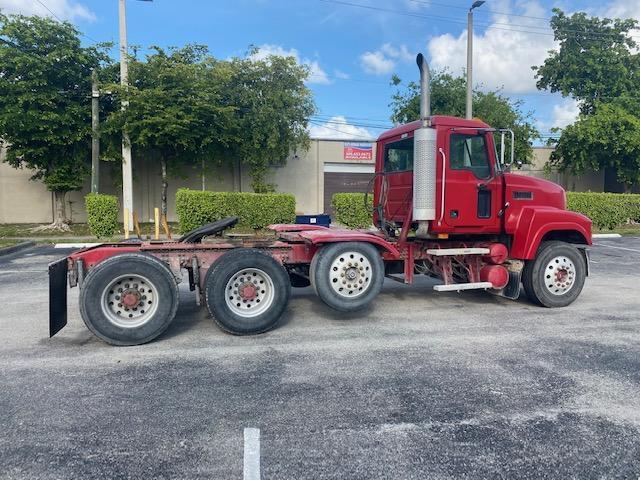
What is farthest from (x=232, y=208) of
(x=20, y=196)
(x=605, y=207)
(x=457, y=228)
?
(x=605, y=207)

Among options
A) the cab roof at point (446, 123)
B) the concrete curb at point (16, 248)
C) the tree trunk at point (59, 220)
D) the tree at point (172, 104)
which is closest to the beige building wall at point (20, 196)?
the tree trunk at point (59, 220)

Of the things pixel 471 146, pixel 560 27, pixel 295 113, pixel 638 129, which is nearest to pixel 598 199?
pixel 638 129

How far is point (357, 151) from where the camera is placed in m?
27.1

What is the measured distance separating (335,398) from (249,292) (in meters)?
2.13

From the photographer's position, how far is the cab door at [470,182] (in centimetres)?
676

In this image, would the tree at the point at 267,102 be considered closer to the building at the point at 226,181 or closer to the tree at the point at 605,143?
the building at the point at 226,181

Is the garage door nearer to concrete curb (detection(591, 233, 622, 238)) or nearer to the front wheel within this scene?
concrete curb (detection(591, 233, 622, 238))

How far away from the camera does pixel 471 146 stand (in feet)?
22.6

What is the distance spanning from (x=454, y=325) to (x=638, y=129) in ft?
73.5

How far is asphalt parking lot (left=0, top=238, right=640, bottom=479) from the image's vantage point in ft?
10.5

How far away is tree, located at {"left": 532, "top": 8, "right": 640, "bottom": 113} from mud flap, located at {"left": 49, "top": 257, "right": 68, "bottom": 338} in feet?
92.3

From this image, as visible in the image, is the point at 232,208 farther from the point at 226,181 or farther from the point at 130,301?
the point at 130,301

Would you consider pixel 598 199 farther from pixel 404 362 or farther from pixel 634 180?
pixel 404 362

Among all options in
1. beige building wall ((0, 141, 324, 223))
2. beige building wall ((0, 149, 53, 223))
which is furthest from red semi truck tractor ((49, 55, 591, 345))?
beige building wall ((0, 149, 53, 223))
